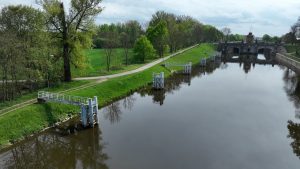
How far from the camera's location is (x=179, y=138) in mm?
26641

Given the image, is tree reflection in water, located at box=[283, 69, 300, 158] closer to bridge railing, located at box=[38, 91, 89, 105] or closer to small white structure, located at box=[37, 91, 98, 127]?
small white structure, located at box=[37, 91, 98, 127]

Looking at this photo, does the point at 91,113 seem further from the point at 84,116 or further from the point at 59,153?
the point at 59,153

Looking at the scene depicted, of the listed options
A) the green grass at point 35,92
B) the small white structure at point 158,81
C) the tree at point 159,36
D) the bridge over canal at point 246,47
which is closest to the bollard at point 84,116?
the green grass at point 35,92

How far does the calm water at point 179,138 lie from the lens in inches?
883

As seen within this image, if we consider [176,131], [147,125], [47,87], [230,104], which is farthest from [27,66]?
[230,104]

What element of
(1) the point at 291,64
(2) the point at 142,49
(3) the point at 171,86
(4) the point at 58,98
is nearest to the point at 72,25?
(4) the point at 58,98

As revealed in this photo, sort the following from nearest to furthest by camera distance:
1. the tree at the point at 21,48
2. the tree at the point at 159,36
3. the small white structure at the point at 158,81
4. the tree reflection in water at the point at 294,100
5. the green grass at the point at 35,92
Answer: the tree reflection in water at the point at 294,100 → the green grass at the point at 35,92 → the tree at the point at 21,48 → the small white structure at the point at 158,81 → the tree at the point at 159,36

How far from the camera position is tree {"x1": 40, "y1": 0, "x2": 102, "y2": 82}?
1506 inches

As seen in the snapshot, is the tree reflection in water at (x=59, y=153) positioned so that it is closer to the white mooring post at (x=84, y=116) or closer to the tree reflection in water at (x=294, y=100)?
the white mooring post at (x=84, y=116)

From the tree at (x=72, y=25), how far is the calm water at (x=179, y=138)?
9652 millimetres

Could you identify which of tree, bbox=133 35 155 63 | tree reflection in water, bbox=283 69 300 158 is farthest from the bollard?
tree, bbox=133 35 155 63

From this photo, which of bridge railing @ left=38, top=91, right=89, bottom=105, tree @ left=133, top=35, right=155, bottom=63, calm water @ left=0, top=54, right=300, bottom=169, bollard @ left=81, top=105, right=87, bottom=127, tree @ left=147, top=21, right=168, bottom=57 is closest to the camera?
calm water @ left=0, top=54, right=300, bottom=169

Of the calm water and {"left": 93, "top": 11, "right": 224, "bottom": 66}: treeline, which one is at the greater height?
{"left": 93, "top": 11, "right": 224, "bottom": 66}: treeline

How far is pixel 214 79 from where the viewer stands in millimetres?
59281
